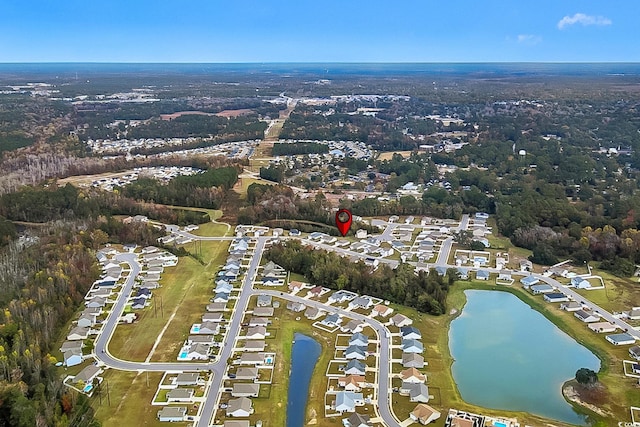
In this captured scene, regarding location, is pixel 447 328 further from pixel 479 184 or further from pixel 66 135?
pixel 66 135

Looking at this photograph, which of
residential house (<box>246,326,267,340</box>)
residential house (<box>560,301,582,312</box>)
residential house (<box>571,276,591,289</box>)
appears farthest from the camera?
residential house (<box>571,276,591,289</box>)

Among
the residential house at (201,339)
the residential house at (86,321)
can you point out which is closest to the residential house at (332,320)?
the residential house at (201,339)

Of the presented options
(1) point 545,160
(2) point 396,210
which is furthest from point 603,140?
(2) point 396,210

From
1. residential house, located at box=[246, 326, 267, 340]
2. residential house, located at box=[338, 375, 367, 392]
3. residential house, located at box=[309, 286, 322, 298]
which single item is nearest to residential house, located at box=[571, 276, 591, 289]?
residential house, located at box=[309, 286, 322, 298]

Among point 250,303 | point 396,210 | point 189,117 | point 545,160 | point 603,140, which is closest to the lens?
point 250,303

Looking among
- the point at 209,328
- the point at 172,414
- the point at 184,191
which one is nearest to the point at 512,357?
the point at 209,328

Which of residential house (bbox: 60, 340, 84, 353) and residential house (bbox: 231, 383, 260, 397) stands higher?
residential house (bbox: 60, 340, 84, 353)

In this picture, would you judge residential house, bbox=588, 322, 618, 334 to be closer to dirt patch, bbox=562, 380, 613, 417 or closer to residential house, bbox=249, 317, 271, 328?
dirt patch, bbox=562, 380, 613, 417
